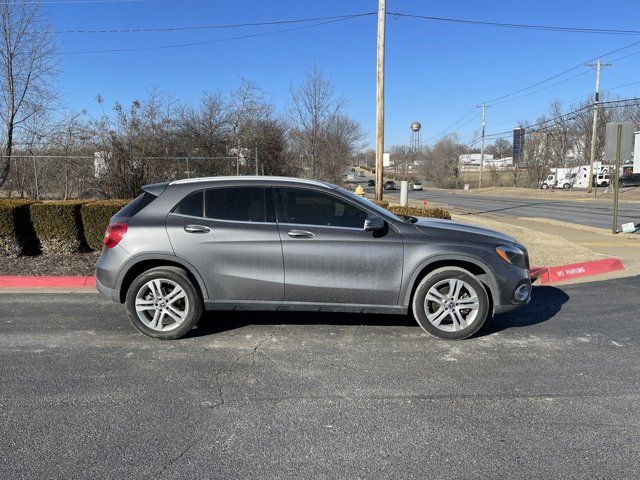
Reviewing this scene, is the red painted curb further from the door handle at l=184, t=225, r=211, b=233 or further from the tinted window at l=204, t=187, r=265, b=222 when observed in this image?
the tinted window at l=204, t=187, r=265, b=222

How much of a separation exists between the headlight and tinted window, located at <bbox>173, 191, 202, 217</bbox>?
3144 millimetres

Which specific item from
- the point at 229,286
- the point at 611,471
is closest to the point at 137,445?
the point at 229,286

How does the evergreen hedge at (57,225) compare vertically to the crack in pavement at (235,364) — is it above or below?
above

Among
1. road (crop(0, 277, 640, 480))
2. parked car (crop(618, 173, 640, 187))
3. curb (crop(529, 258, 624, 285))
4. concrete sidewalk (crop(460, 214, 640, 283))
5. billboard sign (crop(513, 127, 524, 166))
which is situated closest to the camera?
road (crop(0, 277, 640, 480))

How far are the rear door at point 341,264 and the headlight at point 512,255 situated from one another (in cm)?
107

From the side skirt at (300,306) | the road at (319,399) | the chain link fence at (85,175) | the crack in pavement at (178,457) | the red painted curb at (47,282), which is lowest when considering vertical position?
the crack in pavement at (178,457)

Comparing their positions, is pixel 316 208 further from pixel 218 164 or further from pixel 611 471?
pixel 218 164

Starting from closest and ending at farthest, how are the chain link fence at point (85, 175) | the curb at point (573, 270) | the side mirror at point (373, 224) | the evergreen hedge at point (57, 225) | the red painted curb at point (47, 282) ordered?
1. the side mirror at point (373, 224)
2. the red painted curb at point (47, 282)
3. the curb at point (573, 270)
4. the evergreen hedge at point (57, 225)
5. the chain link fence at point (85, 175)

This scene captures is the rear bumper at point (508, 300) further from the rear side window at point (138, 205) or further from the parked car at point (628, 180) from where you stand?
the parked car at point (628, 180)

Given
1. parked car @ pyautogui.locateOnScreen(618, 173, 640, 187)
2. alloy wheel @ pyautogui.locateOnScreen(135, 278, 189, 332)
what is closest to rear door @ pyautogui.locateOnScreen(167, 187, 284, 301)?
alloy wheel @ pyautogui.locateOnScreen(135, 278, 189, 332)

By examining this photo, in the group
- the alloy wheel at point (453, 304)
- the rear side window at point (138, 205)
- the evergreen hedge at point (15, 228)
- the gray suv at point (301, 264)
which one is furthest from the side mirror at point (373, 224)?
the evergreen hedge at point (15, 228)

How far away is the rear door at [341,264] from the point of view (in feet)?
15.9

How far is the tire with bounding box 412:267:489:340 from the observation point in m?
4.88

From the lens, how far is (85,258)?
28.1ft
